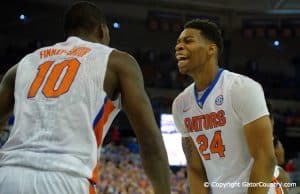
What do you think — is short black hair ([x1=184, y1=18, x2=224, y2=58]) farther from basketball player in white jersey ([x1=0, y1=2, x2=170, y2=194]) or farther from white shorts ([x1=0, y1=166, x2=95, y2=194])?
white shorts ([x1=0, y1=166, x2=95, y2=194])

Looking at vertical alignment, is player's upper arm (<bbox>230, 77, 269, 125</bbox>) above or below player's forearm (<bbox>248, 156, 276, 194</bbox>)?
above

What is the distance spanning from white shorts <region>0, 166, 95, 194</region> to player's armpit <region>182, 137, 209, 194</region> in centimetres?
120

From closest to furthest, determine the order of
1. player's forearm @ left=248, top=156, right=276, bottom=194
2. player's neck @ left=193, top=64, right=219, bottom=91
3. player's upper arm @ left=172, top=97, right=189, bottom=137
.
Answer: player's forearm @ left=248, top=156, right=276, bottom=194
player's neck @ left=193, top=64, right=219, bottom=91
player's upper arm @ left=172, top=97, right=189, bottom=137

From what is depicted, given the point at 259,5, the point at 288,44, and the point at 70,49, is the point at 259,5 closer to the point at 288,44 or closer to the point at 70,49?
the point at 288,44

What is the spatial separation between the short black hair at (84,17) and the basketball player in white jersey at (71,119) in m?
0.10

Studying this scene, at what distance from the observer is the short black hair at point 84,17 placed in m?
2.58

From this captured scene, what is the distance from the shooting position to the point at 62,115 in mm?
2348

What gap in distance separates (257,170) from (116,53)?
100 centimetres

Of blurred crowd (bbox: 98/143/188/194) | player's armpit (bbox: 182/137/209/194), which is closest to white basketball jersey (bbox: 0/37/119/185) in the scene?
player's armpit (bbox: 182/137/209/194)

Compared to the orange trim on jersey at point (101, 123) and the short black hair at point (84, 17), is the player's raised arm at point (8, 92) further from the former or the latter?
the orange trim on jersey at point (101, 123)

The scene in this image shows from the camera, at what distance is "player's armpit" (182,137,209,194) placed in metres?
3.38

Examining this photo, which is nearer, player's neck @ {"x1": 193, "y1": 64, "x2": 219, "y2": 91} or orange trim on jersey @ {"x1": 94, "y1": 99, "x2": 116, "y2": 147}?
orange trim on jersey @ {"x1": 94, "y1": 99, "x2": 116, "y2": 147}

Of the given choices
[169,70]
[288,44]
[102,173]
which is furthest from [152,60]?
[102,173]

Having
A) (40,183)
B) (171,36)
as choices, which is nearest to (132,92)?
(40,183)
